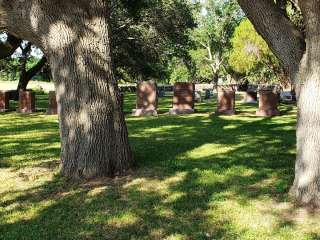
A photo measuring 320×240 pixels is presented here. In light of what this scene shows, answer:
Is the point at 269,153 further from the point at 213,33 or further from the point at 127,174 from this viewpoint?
the point at 213,33

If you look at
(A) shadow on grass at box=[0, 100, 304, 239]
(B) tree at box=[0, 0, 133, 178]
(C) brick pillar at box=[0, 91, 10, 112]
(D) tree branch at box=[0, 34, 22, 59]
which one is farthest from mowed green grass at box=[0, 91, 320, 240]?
(C) brick pillar at box=[0, 91, 10, 112]

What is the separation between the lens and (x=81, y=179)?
25.4ft

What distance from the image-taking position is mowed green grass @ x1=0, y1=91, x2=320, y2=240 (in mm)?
5535

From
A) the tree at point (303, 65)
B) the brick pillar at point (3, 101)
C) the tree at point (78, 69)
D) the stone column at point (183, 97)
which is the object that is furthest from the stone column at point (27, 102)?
the tree at point (303, 65)

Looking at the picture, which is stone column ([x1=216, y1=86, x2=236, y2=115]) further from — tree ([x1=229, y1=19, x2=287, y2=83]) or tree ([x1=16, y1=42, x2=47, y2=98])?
tree ([x1=229, y1=19, x2=287, y2=83])

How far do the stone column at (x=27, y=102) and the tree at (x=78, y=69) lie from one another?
15124 mm

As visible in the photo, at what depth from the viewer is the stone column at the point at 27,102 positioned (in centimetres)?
2267

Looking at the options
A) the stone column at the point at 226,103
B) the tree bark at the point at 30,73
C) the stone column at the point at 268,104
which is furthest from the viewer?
the tree bark at the point at 30,73

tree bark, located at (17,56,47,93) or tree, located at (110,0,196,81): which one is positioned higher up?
tree, located at (110,0,196,81)

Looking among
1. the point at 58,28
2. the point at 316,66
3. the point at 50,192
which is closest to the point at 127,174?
the point at 50,192

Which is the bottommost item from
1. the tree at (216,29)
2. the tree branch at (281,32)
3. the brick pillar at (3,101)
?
the brick pillar at (3,101)

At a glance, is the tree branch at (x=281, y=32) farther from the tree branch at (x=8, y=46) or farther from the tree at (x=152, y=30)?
the tree at (x=152, y=30)

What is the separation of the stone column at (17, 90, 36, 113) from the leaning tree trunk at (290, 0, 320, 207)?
18006 millimetres

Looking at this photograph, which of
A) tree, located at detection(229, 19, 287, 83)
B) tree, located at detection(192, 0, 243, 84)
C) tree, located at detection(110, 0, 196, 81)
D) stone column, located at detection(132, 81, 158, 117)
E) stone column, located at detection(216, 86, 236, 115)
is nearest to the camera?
stone column, located at detection(132, 81, 158, 117)
